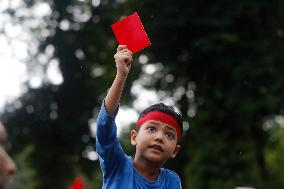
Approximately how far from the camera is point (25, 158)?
17938 millimetres

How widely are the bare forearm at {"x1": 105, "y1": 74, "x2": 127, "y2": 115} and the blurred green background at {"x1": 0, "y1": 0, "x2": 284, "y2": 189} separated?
A: 1070 centimetres

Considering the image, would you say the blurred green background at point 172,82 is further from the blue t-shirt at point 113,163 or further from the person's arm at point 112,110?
the person's arm at point 112,110

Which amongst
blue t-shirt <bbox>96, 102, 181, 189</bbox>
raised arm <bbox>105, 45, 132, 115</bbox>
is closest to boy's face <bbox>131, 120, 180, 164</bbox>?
blue t-shirt <bbox>96, 102, 181, 189</bbox>

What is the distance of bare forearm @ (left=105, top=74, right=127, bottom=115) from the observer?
3.27m

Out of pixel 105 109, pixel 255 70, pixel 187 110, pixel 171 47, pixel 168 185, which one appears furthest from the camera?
pixel 187 110

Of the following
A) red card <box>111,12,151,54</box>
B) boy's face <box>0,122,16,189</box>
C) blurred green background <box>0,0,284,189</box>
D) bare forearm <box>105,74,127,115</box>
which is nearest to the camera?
boy's face <box>0,122,16,189</box>

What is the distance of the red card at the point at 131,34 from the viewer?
3418 millimetres

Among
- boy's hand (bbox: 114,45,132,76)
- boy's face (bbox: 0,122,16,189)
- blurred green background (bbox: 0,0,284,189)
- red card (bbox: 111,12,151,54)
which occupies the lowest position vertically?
boy's face (bbox: 0,122,16,189)

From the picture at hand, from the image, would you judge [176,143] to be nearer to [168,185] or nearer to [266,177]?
[168,185]

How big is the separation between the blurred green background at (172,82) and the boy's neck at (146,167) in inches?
410

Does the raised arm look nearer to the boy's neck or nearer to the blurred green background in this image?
the boy's neck

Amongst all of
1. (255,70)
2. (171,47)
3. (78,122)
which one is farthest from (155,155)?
(78,122)

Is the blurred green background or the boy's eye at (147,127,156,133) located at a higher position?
the blurred green background

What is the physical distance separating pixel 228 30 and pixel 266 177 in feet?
19.2
